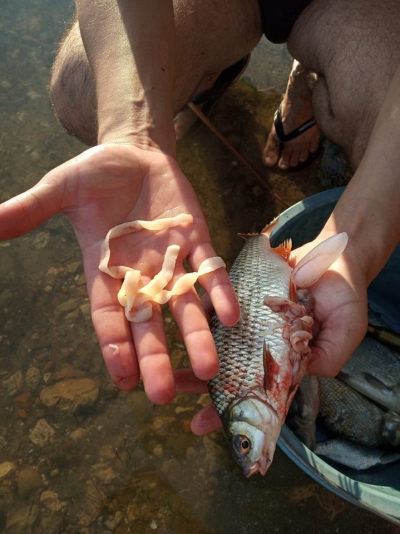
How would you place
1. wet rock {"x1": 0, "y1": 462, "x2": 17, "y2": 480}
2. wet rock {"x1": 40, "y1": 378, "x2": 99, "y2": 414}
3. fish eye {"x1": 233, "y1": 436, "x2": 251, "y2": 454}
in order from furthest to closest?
wet rock {"x1": 40, "y1": 378, "x2": 99, "y2": 414} < wet rock {"x1": 0, "y1": 462, "x2": 17, "y2": 480} < fish eye {"x1": 233, "y1": 436, "x2": 251, "y2": 454}

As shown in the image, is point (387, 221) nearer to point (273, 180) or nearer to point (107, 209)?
point (107, 209)

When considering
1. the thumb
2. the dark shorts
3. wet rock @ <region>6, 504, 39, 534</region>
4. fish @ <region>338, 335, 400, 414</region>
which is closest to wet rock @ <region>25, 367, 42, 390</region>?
wet rock @ <region>6, 504, 39, 534</region>

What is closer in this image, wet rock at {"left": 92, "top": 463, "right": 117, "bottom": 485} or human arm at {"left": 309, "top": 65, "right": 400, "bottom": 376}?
human arm at {"left": 309, "top": 65, "right": 400, "bottom": 376}

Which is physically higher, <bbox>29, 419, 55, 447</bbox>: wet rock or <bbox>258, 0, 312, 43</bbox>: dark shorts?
<bbox>258, 0, 312, 43</bbox>: dark shorts

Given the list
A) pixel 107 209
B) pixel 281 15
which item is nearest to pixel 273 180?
pixel 281 15

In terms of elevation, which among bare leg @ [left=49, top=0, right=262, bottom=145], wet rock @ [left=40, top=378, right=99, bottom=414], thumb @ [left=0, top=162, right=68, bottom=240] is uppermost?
bare leg @ [left=49, top=0, right=262, bottom=145]

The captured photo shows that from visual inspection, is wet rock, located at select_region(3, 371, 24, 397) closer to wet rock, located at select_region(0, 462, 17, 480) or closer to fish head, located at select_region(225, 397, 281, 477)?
wet rock, located at select_region(0, 462, 17, 480)

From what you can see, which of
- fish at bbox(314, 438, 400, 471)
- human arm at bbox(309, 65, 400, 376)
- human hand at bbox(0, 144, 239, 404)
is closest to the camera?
human hand at bbox(0, 144, 239, 404)
